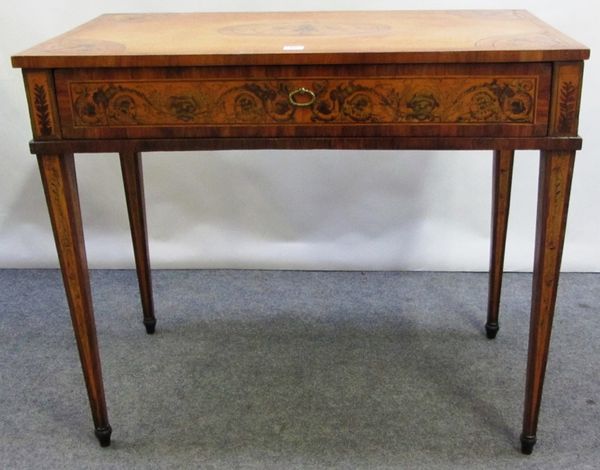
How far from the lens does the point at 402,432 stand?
5.75ft

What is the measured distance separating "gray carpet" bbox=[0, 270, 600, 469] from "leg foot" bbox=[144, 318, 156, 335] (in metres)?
0.02

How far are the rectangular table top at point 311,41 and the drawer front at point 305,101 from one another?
0.9 inches

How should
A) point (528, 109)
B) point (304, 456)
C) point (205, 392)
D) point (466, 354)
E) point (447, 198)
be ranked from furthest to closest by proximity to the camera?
point (447, 198) → point (466, 354) → point (205, 392) → point (304, 456) → point (528, 109)

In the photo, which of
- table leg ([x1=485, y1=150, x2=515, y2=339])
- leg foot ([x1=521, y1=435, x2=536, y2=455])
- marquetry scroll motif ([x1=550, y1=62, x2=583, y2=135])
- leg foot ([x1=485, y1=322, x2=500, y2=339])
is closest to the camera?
marquetry scroll motif ([x1=550, y1=62, x2=583, y2=135])

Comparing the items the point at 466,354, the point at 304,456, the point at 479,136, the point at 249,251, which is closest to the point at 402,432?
the point at 304,456

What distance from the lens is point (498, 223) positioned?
202 centimetres

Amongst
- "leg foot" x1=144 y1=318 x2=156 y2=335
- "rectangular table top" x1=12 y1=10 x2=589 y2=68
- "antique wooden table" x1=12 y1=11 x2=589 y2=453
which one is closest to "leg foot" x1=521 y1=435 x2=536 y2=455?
"antique wooden table" x1=12 y1=11 x2=589 y2=453

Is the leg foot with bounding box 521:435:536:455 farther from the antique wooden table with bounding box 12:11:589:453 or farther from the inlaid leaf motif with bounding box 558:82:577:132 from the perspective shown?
the inlaid leaf motif with bounding box 558:82:577:132

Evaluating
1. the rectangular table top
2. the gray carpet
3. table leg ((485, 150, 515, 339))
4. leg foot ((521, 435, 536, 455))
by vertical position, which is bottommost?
the gray carpet

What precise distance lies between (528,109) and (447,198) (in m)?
1.10

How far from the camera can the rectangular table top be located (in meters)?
1.40

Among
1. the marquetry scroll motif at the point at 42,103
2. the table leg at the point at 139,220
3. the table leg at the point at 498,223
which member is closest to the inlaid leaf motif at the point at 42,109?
the marquetry scroll motif at the point at 42,103

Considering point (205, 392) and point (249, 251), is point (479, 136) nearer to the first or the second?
Answer: point (205, 392)

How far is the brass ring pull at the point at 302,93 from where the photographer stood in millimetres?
1427
